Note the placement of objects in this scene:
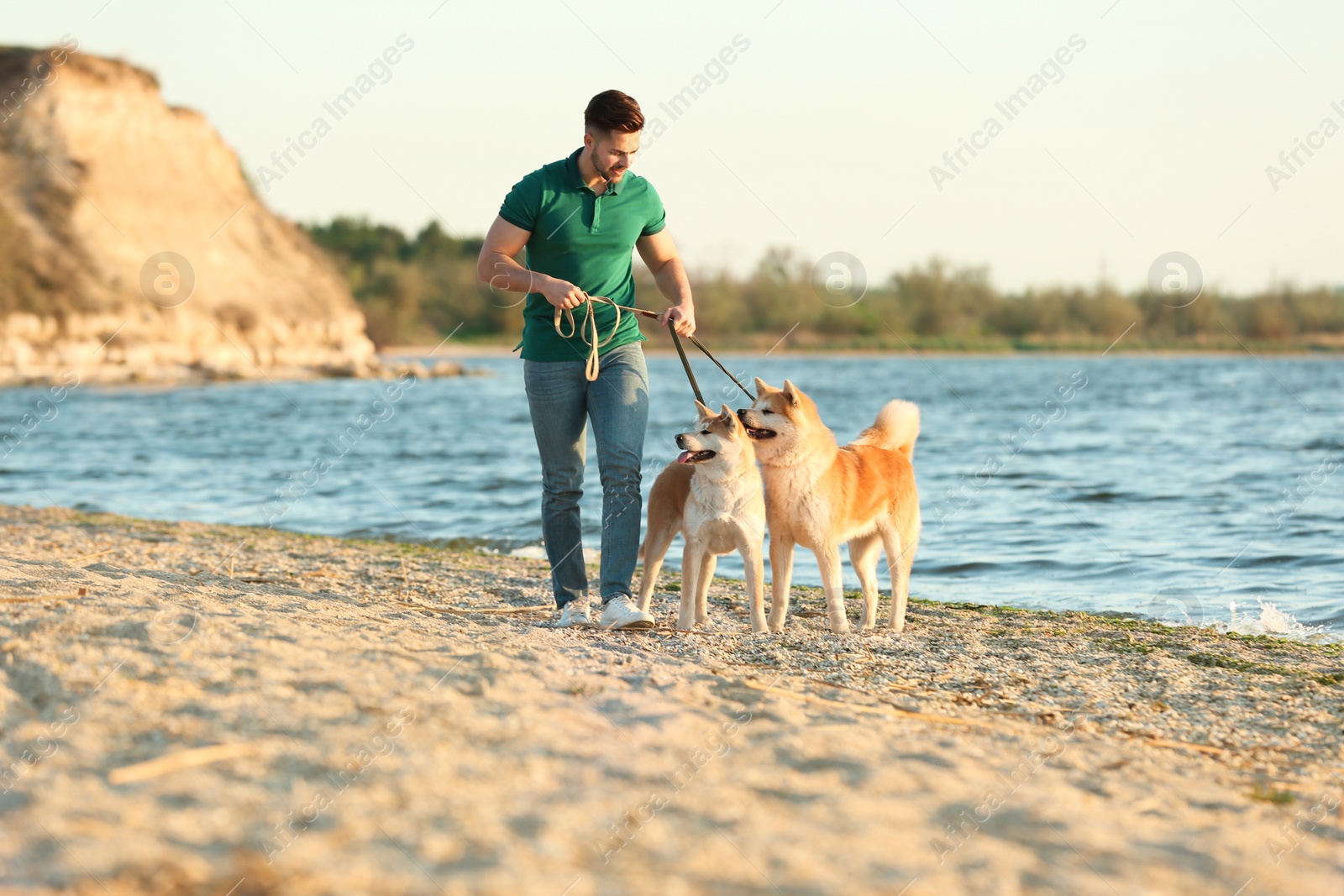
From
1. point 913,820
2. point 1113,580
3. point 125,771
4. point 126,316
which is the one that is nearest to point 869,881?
point 913,820

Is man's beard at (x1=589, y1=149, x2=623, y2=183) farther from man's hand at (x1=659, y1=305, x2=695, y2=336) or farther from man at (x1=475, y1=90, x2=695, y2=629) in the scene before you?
man's hand at (x1=659, y1=305, x2=695, y2=336)

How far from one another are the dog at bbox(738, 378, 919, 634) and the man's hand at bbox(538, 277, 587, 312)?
1.03 meters

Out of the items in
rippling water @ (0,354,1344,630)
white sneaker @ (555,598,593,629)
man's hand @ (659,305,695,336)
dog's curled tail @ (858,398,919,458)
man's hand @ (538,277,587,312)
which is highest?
man's hand @ (538,277,587,312)

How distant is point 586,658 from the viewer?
4.08 m

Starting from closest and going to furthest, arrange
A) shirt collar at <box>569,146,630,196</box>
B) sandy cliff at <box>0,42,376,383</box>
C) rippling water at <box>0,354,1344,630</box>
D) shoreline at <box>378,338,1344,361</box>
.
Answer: shirt collar at <box>569,146,630,196</box> → rippling water at <box>0,354,1344,630</box> → sandy cliff at <box>0,42,376,383</box> → shoreline at <box>378,338,1344,361</box>

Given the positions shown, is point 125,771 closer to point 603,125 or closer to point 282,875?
point 282,875

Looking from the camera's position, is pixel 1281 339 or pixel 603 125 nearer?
pixel 603 125

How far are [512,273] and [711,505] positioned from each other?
1345 millimetres

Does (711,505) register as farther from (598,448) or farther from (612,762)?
(612,762)

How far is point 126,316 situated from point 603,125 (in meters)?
35.7

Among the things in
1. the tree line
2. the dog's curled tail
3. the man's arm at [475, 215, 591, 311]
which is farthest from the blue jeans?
the tree line

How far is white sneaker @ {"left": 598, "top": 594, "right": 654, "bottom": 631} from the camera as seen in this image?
4891 mm

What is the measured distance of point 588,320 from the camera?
191 inches

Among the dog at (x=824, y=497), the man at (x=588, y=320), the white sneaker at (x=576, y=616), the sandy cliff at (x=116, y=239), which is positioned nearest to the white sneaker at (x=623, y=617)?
the man at (x=588, y=320)
